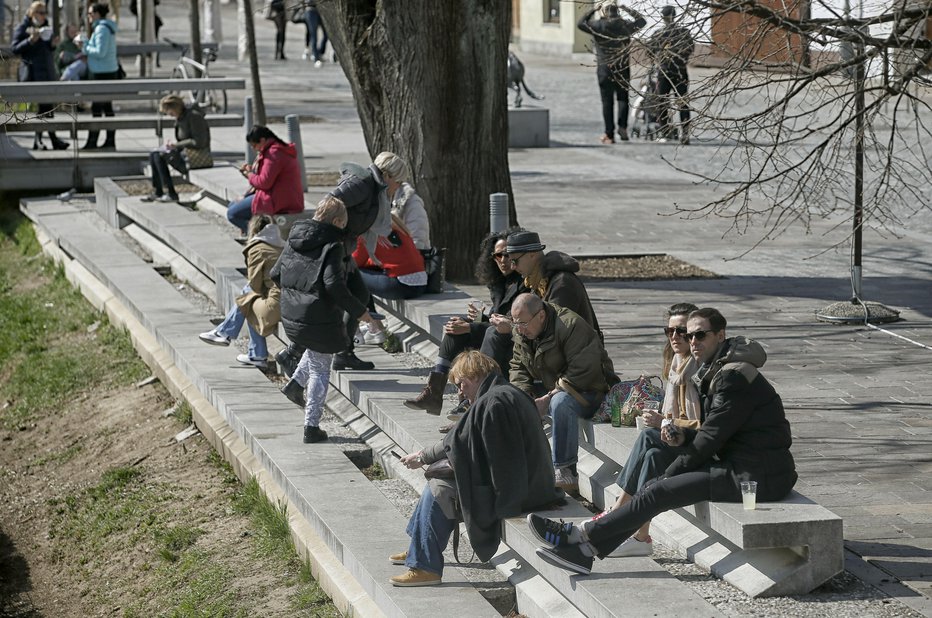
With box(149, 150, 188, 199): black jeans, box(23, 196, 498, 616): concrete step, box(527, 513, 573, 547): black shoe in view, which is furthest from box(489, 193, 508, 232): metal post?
box(149, 150, 188, 199): black jeans

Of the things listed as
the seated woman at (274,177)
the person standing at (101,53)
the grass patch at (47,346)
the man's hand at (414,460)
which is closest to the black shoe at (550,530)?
the man's hand at (414,460)

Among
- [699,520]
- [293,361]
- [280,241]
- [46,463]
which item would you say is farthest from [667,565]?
A: [46,463]

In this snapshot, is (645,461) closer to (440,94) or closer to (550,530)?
(550,530)

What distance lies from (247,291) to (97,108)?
1248 centimetres

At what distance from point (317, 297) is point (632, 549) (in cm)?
320

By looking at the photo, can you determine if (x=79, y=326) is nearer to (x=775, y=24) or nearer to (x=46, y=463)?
(x=46, y=463)

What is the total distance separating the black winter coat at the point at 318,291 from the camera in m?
9.09

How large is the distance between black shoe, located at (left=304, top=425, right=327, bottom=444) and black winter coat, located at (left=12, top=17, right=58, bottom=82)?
48.8ft

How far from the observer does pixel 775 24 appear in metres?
8.41

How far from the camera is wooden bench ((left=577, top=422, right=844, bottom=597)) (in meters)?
6.21

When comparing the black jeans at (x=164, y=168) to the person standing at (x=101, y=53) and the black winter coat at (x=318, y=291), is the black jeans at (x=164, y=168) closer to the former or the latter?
the person standing at (x=101, y=53)

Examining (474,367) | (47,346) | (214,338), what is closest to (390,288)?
(214,338)

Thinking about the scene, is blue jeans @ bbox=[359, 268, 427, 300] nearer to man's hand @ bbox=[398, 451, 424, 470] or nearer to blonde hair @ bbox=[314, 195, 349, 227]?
blonde hair @ bbox=[314, 195, 349, 227]

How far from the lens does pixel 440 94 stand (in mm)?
12742
